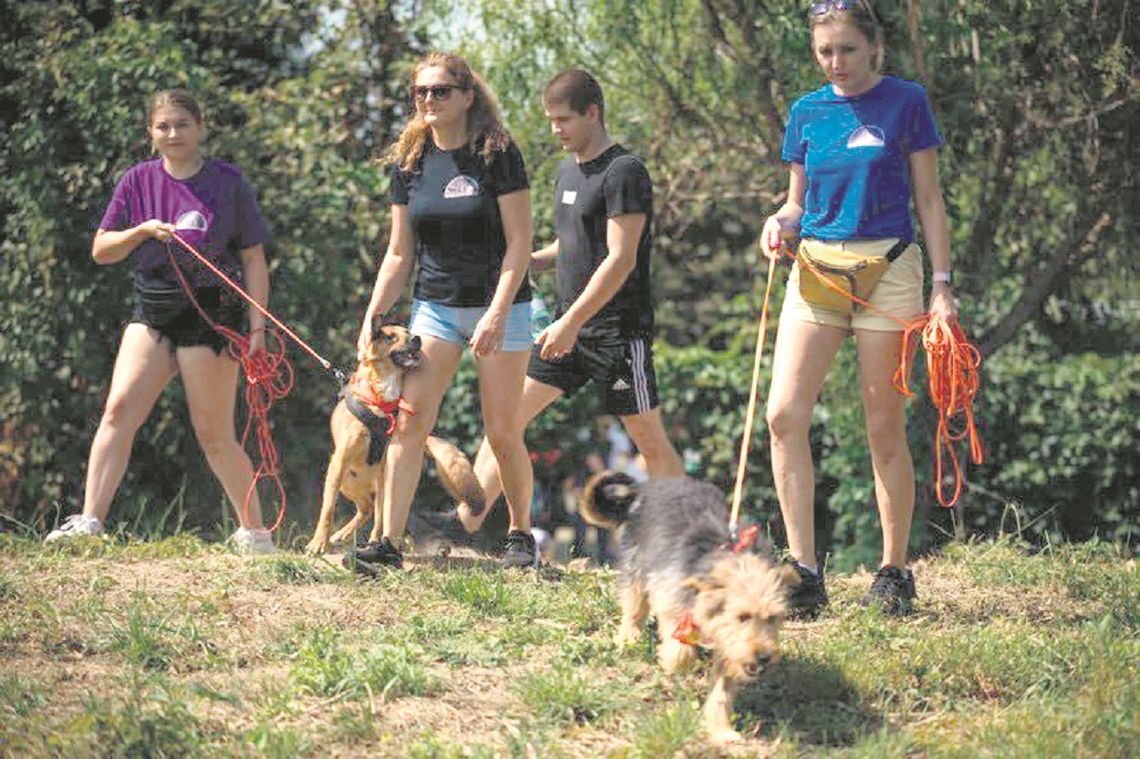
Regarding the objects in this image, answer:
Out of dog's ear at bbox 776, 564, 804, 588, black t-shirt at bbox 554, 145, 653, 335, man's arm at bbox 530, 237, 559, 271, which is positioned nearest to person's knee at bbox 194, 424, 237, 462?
man's arm at bbox 530, 237, 559, 271

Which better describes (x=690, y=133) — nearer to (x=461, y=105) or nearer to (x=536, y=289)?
(x=536, y=289)

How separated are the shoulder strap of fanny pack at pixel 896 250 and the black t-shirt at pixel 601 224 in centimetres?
110

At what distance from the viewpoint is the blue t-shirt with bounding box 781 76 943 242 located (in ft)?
18.1

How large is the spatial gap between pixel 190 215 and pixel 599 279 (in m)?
2.02

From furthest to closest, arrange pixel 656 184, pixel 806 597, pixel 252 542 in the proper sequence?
pixel 656 184 → pixel 252 542 → pixel 806 597

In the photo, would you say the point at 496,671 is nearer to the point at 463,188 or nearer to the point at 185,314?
the point at 463,188

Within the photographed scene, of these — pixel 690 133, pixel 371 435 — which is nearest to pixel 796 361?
pixel 371 435

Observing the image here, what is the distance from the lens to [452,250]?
20.6ft

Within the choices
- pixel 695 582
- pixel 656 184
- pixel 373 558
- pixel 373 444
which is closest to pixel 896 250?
pixel 695 582

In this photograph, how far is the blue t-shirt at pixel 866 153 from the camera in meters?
5.52

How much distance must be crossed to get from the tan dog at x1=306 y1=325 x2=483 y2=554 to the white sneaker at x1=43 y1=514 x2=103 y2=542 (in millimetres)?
968

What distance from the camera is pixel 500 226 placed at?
632 centimetres

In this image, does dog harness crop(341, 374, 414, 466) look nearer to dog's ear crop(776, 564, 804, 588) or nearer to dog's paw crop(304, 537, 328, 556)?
dog's paw crop(304, 537, 328, 556)


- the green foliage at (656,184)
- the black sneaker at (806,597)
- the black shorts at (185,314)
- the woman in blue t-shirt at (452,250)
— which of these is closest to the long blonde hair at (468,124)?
the woman in blue t-shirt at (452,250)
